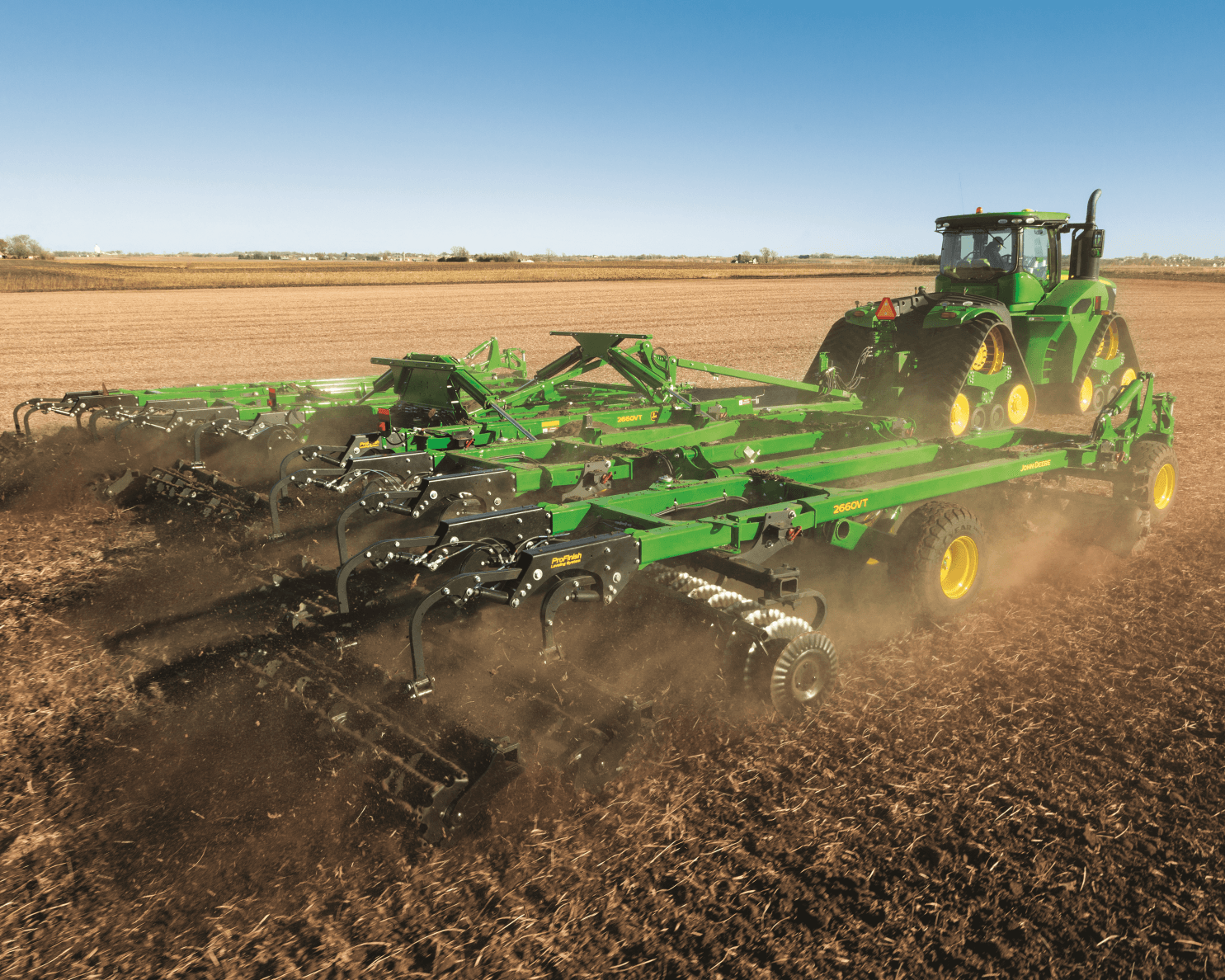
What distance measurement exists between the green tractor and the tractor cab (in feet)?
0.04

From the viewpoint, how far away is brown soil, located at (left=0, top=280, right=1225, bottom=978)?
8.38 ft

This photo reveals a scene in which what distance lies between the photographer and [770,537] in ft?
13.7

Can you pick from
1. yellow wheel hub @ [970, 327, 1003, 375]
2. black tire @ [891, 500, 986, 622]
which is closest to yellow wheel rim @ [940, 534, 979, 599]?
black tire @ [891, 500, 986, 622]

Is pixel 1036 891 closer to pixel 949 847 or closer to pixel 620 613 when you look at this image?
pixel 949 847

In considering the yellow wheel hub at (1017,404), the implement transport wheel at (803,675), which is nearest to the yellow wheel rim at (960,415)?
the yellow wheel hub at (1017,404)

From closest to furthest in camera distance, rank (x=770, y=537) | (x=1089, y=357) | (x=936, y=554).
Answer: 1. (x=770, y=537)
2. (x=936, y=554)
3. (x=1089, y=357)

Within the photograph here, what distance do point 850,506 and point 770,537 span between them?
63 centimetres

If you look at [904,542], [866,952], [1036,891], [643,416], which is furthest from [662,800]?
[643,416]

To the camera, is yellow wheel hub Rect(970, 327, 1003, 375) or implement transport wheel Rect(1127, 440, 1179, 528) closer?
implement transport wheel Rect(1127, 440, 1179, 528)

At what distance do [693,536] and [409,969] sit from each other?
6.76 ft

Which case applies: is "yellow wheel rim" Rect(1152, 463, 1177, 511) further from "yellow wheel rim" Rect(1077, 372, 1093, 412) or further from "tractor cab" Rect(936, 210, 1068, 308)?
"yellow wheel rim" Rect(1077, 372, 1093, 412)

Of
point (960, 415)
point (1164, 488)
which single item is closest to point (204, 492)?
point (960, 415)

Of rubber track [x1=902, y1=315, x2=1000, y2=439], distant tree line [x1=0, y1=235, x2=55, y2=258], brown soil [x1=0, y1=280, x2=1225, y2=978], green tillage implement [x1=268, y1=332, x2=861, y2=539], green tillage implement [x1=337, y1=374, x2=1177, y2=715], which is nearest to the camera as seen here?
brown soil [x1=0, y1=280, x2=1225, y2=978]

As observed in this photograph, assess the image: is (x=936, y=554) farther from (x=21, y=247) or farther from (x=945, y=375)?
(x=21, y=247)
